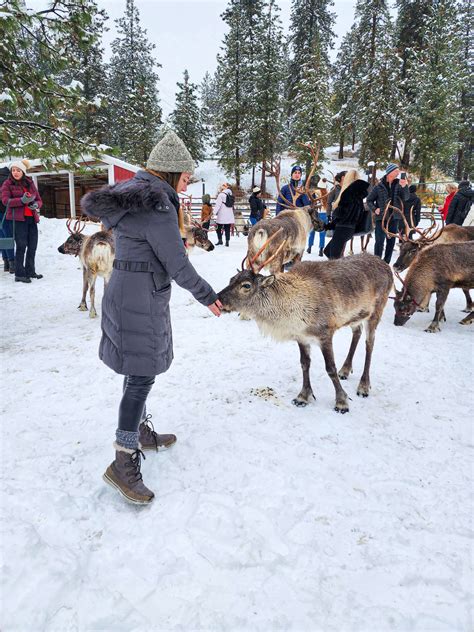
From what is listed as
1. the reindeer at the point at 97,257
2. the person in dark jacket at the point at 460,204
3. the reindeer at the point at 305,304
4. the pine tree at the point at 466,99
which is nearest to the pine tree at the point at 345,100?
the pine tree at the point at 466,99

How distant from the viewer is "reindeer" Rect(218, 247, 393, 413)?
3662 mm

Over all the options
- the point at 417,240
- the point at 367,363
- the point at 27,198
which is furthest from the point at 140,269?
the point at 417,240

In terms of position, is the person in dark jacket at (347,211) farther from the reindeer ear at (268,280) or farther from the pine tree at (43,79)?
the pine tree at (43,79)

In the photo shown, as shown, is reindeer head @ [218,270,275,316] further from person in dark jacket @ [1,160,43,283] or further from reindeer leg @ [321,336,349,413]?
person in dark jacket @ [1,160,43,283]

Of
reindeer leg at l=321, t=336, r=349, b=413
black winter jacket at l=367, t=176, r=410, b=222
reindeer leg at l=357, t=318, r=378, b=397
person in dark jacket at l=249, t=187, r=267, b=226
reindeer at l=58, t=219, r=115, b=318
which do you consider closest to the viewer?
reindeer leg at l=321, t=336, r=349, b=413

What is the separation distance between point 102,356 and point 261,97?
30649mm

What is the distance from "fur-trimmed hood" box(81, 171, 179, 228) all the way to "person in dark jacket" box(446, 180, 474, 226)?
366 inches

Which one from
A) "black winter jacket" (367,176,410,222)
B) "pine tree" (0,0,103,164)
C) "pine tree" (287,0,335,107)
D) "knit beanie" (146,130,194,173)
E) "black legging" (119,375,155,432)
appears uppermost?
"pine tree" (287,0,335,107)

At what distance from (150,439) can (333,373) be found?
1799 millimetres

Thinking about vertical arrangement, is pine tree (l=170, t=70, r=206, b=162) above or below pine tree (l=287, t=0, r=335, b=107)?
below

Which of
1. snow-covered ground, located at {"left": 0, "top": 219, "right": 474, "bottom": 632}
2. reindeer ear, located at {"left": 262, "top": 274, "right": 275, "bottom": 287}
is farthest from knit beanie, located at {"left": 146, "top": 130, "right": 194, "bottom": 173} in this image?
snow-covered ground, located at {"left": 0, "top": 219, "right": 474, "bottom": 632}

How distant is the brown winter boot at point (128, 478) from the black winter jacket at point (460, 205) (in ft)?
32.0

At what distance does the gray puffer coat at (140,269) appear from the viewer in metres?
2.28

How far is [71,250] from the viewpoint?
7.64m
